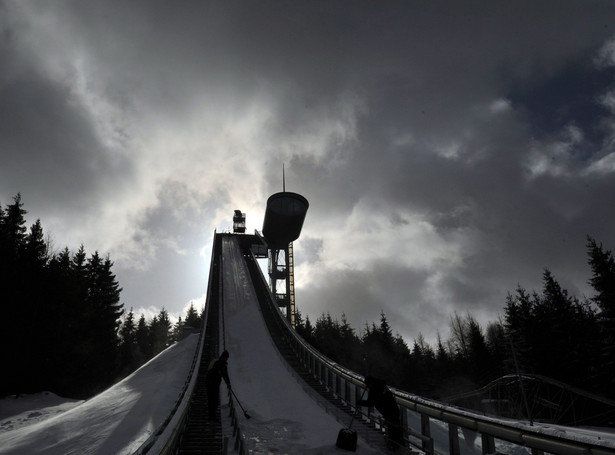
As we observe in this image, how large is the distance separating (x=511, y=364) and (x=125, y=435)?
4629cm

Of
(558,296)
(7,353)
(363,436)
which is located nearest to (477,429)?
(363,436)

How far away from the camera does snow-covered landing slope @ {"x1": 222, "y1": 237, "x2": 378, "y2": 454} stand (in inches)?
313

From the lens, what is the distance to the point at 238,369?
16797 millimetres

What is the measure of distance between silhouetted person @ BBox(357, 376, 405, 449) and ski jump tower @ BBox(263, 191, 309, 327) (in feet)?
121

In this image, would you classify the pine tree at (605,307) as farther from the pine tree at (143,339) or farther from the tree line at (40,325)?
the pine tree at (143,339)

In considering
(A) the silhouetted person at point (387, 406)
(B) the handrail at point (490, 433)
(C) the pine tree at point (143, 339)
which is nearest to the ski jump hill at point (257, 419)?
(B) the handrail at point (490, 433)

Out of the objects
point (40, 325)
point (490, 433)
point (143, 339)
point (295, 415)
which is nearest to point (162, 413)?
point (295, 415)

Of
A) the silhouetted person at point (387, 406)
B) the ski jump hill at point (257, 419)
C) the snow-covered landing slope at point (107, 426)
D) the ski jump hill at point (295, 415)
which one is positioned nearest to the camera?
the ski jump hill at point (295, 415)

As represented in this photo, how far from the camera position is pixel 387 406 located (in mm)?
7203

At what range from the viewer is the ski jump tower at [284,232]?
45094 millimetres

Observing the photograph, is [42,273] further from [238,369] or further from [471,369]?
[471,369]

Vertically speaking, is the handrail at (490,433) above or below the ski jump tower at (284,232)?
below

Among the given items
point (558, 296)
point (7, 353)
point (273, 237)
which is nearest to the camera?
point (7, 353)

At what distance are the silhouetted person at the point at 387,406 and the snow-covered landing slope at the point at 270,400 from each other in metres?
0.59
